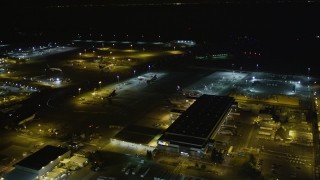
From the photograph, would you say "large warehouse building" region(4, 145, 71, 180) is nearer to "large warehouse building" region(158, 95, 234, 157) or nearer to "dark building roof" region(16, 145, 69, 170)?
"dark building roof" region(16, 145, 69, 170)

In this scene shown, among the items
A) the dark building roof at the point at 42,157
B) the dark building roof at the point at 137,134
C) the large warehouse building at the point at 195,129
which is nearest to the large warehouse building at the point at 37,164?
the dark building roof at the point at 42,157

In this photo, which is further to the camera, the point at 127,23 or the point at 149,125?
the point at 127,23

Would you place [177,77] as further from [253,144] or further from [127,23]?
[127,23]

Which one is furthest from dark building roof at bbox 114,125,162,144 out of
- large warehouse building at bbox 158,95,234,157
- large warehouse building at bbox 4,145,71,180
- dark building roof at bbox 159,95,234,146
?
large warehouse building at bbox 4,145,71,180

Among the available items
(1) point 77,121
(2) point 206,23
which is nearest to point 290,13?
(2) point 206,23

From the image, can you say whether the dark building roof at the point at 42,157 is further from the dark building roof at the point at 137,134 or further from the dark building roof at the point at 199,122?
the dark building roof at the point at 199,122

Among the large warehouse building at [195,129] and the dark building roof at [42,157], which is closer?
the dark building roof at [42,157]

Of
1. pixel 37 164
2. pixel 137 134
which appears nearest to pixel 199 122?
pixel 137 134
